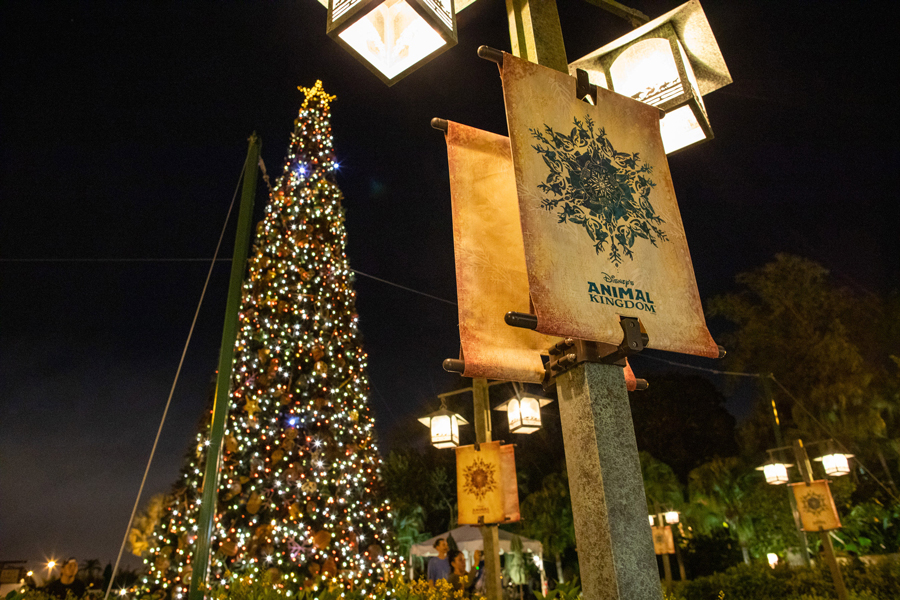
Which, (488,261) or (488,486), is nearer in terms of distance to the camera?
(488,261)

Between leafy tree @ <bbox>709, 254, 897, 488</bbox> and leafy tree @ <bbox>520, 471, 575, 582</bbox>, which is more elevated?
leafy tree @ <bbox>709, 254, 897, 488</bbox>

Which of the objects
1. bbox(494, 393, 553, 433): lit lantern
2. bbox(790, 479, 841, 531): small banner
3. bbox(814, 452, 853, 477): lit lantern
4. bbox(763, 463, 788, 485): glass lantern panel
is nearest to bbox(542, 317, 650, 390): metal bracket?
bbox(494, 393, 553, 433): lit lantern

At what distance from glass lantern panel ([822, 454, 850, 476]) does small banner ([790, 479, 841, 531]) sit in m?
1.57

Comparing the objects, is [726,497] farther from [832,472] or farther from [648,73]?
[648,73]

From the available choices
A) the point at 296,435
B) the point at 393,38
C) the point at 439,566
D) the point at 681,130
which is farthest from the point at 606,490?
the point at 439,566

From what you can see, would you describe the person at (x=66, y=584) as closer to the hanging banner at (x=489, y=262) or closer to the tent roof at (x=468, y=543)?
the hanging banner at (x=489, y=262)

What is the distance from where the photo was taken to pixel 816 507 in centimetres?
989

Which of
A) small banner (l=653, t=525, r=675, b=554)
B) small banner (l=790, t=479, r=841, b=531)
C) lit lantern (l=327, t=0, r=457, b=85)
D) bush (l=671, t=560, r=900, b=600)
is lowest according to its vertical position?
bush (l=671, t=560, r=900, b=600)

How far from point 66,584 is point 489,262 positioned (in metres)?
10.5

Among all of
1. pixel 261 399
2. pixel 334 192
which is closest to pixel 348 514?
pixel 261 399

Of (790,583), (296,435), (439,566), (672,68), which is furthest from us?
(790,583)

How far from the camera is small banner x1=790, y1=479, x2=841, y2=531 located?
31.9ft

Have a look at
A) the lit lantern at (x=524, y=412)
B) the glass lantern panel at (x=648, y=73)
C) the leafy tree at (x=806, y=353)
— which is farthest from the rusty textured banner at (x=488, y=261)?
the leafy tree at (x=806, y=353)

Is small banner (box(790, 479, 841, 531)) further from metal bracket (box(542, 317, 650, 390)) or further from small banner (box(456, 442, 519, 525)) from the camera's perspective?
metal bracket (box(542, 317, 650, 390))
